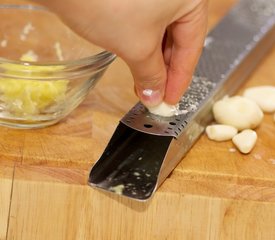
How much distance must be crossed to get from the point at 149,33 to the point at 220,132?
0.83ft

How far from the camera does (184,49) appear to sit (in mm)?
844

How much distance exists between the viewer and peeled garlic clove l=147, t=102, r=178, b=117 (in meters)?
0.90

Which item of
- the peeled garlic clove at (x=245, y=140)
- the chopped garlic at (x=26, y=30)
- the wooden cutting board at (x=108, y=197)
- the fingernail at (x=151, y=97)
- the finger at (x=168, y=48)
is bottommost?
the chopped garlic at (x=26, y=30)

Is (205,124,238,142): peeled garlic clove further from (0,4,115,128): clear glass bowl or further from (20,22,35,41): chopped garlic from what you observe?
(20,22,35,41): chopped garlic

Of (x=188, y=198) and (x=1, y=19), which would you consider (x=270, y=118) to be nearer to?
(x=188, y=198)

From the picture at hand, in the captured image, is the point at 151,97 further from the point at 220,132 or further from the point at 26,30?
the point at 26,30

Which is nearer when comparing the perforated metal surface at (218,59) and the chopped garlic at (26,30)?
the perforated metal surface at (218,59)

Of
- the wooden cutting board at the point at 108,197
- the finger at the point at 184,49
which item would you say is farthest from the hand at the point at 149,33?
the wooden cutting board at the point at 108,197

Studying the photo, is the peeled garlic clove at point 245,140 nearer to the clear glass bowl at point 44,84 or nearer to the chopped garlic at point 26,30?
the clear glass bowl at point 44,84

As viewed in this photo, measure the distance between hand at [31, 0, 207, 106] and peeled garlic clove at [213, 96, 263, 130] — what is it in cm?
11

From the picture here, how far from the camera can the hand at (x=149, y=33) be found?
702mm

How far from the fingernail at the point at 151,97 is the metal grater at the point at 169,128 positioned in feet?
0.10

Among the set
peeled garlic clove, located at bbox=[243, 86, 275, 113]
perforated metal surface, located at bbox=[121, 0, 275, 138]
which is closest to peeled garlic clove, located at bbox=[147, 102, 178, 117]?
perforated metal surface, located at bbox=[121, 0, 275, 138]

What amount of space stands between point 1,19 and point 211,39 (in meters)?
0.34
